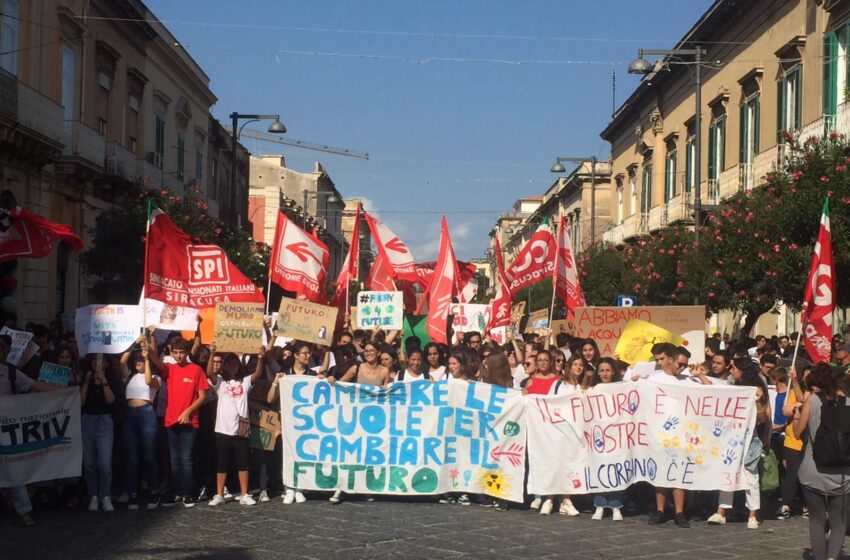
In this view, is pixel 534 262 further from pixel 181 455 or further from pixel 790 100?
pixel 790 100

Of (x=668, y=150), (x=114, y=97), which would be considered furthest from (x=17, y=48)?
(x=668, y=150)

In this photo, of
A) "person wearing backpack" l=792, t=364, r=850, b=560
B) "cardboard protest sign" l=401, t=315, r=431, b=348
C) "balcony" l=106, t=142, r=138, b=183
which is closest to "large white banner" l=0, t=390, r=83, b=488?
"person wearing backpack" l=792, t=364, r=850, b=560

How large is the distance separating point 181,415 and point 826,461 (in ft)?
19.3

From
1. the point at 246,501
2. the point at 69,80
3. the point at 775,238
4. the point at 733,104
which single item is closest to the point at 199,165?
the point at 69,80

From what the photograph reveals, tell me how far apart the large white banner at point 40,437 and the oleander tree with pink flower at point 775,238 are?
40.8 feet

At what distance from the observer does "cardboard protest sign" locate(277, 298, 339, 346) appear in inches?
550

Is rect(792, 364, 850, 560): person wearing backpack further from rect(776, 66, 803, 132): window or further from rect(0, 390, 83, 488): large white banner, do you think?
rect(776, 66, 803, 132): window

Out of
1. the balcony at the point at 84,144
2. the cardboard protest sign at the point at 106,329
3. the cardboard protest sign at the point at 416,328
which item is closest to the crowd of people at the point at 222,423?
the cardboard protest sign at the point at 106,329

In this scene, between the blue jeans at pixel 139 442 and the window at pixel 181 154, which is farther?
the window at pixel 181 154

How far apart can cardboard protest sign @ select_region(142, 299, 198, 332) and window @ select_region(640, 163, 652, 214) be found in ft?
119

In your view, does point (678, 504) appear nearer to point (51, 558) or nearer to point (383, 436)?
point (383, 436)

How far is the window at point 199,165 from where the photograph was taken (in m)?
43.3

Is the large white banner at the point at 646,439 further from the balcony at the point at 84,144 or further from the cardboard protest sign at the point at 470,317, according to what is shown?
the balcony at the point at 84,144

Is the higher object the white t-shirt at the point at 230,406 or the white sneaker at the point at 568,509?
the white t-shirt at the point at 230,406
